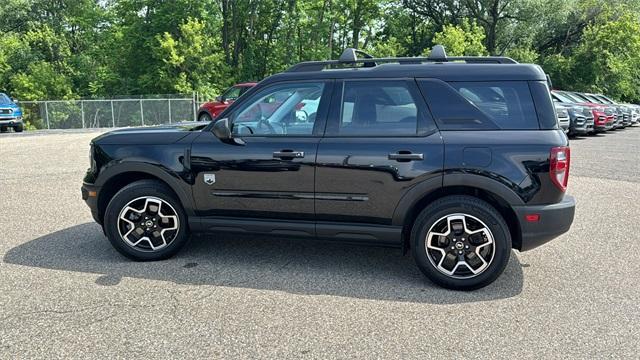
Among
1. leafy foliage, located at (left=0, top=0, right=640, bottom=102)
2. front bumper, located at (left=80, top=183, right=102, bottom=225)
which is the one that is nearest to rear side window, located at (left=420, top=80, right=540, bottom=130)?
front bumper, located at (left=80, top=183, right=102, bottom=225)

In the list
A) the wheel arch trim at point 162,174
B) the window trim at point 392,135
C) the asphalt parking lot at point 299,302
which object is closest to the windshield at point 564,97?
the asphalt parking lot at point 299,302

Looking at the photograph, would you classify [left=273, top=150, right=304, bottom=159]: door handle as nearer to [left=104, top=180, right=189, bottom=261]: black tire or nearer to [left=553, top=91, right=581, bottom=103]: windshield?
[left=104, top=180, right=189, bottom=261]: black tire

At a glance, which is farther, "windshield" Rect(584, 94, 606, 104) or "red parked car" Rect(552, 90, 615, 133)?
"windshield" Rect(584, 94, 606, 104)

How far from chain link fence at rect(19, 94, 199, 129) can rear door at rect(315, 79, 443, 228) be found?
22.2 m

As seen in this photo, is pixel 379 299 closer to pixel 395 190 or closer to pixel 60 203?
pixel 395 190

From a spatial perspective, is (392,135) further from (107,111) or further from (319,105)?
(107,111)

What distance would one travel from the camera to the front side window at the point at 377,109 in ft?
12.9

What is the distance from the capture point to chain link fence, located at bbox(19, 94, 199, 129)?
941 inches

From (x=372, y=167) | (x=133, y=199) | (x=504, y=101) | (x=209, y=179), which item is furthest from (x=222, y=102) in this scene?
(x=504, y=101)

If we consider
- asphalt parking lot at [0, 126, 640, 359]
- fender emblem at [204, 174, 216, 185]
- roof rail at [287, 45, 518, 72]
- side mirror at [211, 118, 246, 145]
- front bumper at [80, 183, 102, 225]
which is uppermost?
roof rail at [287, 45, 518, 72]

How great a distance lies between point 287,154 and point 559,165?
2117 millimetres

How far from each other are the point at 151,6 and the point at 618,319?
104ft

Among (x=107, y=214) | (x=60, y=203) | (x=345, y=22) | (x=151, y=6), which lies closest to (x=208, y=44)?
(x=151, y=6)

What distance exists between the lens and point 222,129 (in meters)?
4.12
